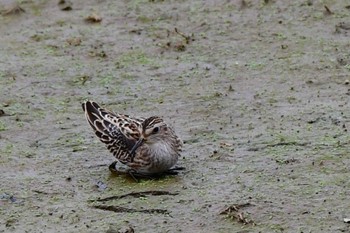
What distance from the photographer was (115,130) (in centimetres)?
960

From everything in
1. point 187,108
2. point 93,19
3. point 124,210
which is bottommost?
point 93,19

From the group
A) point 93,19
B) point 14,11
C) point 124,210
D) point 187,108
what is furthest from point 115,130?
point 14,11

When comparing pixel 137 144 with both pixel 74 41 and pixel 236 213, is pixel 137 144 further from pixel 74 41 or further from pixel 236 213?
pixel 74 41

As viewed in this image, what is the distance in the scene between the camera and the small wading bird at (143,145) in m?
Answer: 9.33

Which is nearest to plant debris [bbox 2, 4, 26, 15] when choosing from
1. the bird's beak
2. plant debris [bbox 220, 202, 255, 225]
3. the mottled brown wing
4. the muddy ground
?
the muddy ground

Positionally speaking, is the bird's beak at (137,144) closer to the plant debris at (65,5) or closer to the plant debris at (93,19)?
the plant debris at (93,19)

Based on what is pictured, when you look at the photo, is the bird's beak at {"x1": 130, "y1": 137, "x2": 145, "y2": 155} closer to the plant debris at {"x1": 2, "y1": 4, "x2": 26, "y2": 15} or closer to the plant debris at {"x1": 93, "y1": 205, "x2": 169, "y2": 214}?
the plant debris at {"x1": 93, "y1": 205, "x2": 169, "y2": 214}

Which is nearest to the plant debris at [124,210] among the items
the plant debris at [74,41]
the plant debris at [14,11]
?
the plant debris at [74,41]

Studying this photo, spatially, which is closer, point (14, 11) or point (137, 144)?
point (137, 144)

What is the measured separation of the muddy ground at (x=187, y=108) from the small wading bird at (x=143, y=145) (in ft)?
0.49

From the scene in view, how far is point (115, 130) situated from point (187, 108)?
1.63m

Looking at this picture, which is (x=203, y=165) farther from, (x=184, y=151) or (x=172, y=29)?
(x=172, y=29)

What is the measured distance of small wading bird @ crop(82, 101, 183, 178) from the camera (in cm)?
933

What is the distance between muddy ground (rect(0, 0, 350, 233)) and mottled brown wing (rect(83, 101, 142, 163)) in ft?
0.78
